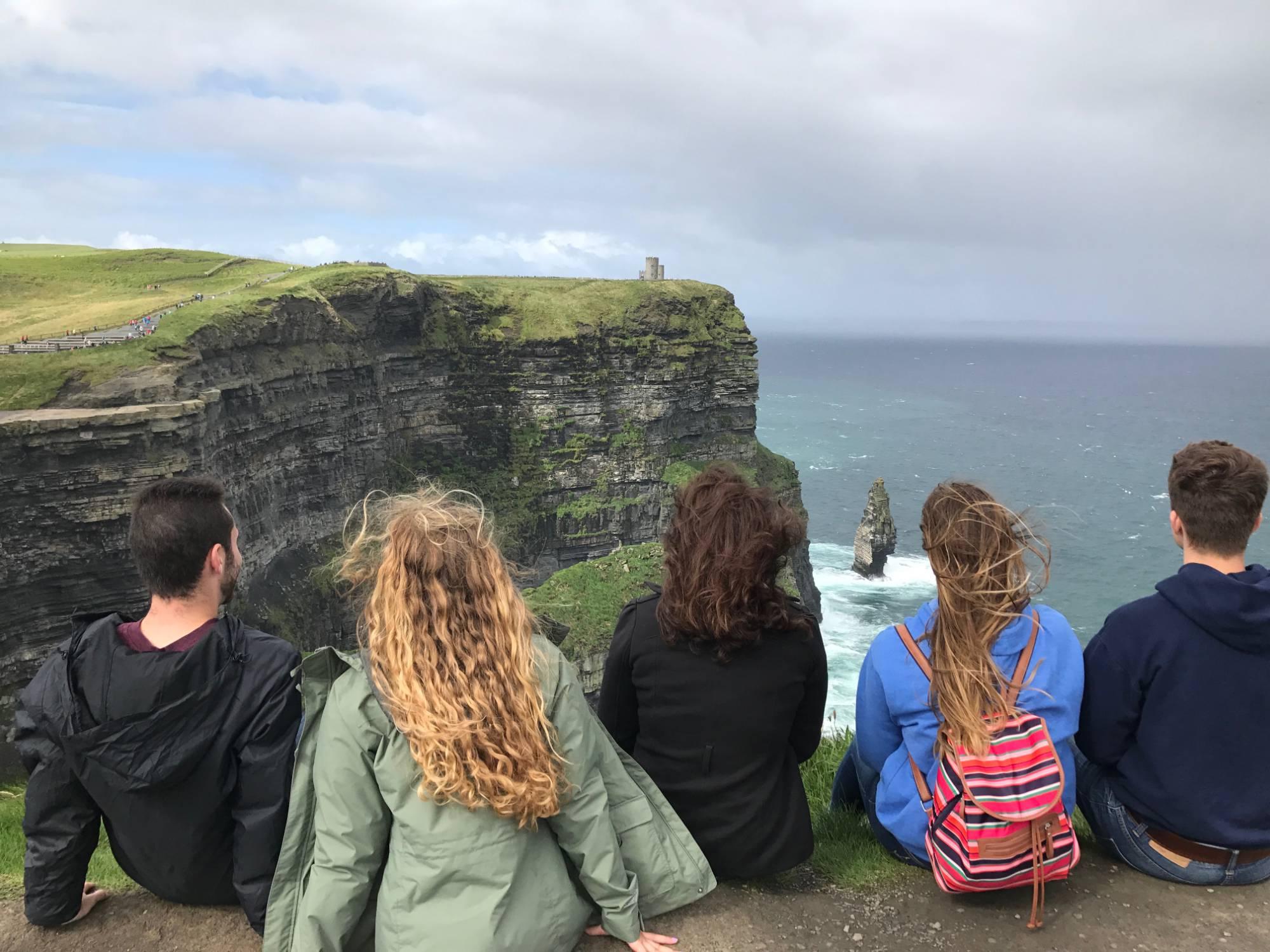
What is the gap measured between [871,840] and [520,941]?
2.93m

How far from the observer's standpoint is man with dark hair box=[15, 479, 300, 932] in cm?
428

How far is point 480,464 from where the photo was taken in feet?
194

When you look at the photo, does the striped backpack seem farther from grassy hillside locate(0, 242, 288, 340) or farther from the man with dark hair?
grassy hillside locate(0, 242, 288, 340)

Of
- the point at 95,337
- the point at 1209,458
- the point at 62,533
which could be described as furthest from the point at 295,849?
the point at 95,337

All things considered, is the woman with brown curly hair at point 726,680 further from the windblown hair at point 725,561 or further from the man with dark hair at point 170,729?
the man with dark hair at point 170,729

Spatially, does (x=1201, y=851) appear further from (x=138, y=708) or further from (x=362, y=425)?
(x=362, y=425)

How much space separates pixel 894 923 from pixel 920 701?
1.54m

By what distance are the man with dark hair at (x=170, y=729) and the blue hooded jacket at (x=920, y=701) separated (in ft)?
11.4

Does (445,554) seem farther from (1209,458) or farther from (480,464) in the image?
(480,464)

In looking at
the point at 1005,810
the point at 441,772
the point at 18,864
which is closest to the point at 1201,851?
the point at 1005,810

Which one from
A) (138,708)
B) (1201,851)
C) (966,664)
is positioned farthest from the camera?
(1201,851)

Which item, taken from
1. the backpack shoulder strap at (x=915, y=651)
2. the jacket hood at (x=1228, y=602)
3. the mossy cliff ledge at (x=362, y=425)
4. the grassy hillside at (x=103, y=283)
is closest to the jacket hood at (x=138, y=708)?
the backpack shoulder strap at (x=915, y=651)

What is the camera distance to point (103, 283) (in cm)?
4928

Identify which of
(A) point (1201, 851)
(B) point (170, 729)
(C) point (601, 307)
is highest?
(C) point (601, 307)
